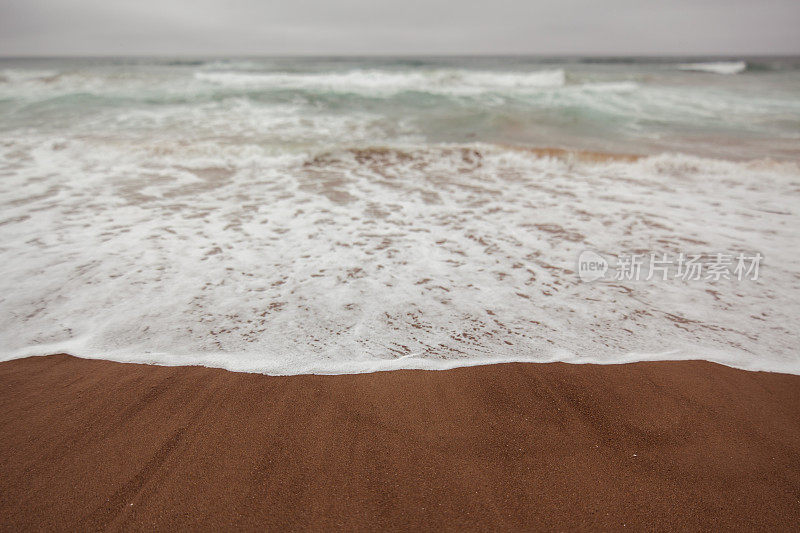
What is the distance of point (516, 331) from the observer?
8.30 feet

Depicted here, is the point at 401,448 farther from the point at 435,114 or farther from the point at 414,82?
the point at 414,82

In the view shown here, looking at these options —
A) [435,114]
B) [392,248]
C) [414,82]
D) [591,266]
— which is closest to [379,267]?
[392,248]

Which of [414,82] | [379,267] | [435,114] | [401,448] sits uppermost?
[414,82]

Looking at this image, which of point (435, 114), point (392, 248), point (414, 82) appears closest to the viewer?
point (392, 248)

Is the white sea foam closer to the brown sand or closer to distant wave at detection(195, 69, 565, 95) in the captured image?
the brown sand

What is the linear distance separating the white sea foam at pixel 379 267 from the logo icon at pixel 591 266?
0.32 ft

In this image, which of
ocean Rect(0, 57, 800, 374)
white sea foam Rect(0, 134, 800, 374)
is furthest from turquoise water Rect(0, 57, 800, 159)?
white sea foam Rect(0, 134, 800, 374)

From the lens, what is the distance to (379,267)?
3.34 m

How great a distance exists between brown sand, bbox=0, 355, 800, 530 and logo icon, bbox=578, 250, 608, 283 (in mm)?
1052

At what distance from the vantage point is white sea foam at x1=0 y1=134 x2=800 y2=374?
2393 millimetres

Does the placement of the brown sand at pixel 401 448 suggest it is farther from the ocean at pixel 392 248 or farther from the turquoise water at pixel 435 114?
the turquoise water at pixel 435 114

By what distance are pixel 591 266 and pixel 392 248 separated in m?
1.72

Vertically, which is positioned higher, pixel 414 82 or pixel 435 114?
pixel 414 82

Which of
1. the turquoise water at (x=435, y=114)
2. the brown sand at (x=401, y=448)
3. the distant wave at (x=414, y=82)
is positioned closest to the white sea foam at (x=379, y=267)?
the brown sand at (x=401, y=448)
